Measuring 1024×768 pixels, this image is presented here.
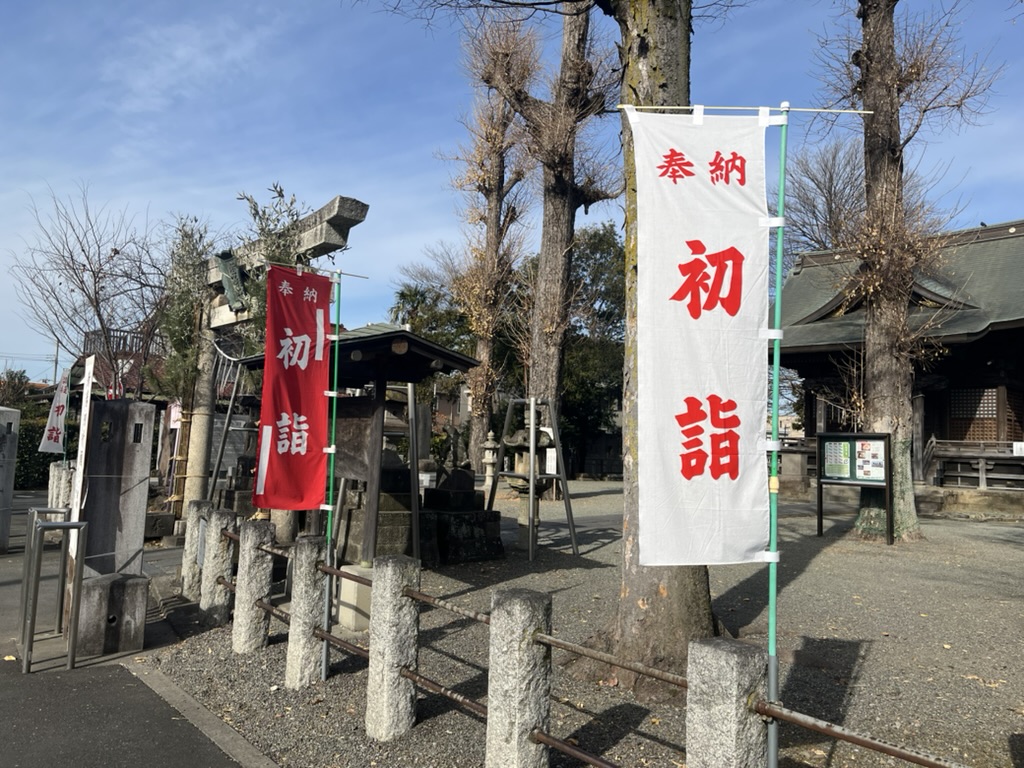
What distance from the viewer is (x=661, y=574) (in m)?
4.96

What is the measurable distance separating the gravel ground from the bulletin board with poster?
1893mm

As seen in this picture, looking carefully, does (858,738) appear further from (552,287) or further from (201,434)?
(552,287)

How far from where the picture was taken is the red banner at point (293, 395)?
6266 mm

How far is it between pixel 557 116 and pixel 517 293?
9065mm

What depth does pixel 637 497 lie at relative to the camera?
4.77m

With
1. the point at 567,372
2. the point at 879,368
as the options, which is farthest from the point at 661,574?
the point at 567,372

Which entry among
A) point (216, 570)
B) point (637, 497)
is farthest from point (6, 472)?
point (637, 497)

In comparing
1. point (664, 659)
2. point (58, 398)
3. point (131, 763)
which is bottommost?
point (131, 763)

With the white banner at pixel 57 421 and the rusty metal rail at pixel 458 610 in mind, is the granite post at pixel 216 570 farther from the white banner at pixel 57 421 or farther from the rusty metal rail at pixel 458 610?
the white banner at pixel 57 421

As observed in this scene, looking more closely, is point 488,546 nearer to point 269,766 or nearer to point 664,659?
point 664,659

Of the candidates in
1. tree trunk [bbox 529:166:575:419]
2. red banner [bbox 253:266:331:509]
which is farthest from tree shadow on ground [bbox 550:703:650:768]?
tree trunk [bbox 529:166:575:419]

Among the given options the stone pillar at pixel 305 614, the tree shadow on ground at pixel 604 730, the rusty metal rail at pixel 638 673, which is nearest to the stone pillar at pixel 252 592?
the rusty metal rail at pixel 638 673

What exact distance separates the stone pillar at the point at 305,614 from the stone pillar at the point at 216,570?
1.92 m

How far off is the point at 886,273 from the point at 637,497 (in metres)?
8.74
